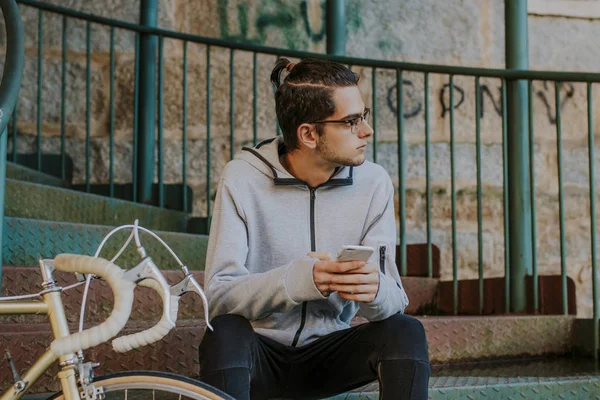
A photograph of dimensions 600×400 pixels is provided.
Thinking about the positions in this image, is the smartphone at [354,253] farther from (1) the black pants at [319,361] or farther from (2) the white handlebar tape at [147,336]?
(2) the white handlebar tape at [147,336]

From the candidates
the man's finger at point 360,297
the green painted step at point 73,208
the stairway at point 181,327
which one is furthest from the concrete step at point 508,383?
the green painted step at point 73,208

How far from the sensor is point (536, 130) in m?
4.94

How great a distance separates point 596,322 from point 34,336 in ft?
6.73

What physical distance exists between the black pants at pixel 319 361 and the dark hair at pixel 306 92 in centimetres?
54

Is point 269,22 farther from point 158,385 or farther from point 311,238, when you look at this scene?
point 158,385

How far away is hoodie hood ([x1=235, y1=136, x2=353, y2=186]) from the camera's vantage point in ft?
7.21

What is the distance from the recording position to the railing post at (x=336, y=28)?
14.4 ft

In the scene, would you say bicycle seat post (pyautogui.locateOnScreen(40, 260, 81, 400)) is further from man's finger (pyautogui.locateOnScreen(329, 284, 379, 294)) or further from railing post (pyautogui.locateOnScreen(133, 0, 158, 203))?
railing post (pyautogui.locateOnScreen(133, 0, 158, 203))

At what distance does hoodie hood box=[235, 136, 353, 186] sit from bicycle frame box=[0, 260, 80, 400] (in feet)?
2.64

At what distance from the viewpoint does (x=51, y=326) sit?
59.0 inches

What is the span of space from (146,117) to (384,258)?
8.36ft

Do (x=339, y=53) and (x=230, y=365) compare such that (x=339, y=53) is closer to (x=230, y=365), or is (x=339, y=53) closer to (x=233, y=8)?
(x=233, y=8)

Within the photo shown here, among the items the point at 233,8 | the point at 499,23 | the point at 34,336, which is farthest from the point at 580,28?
the point at 34,336

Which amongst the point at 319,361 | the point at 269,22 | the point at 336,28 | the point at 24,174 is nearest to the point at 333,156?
the point at 319,361
